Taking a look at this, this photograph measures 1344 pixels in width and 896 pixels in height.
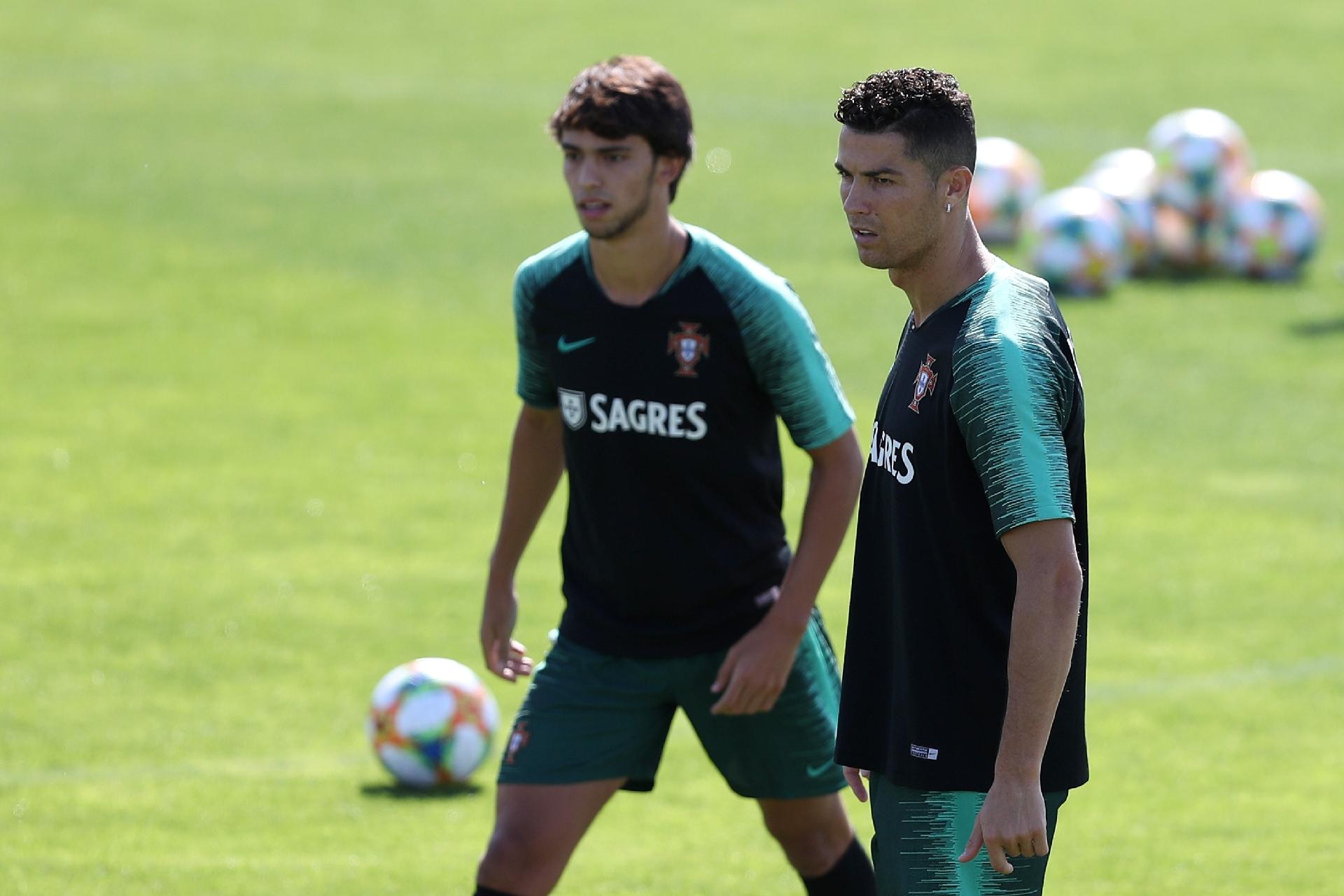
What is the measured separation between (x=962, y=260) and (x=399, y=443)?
1012cm

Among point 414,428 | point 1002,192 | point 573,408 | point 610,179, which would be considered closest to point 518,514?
point 573,408

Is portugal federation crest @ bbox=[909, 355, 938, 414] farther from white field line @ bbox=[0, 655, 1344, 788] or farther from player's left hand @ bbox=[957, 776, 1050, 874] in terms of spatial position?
white field line @ bbox=[0, 655, 1344, 788]

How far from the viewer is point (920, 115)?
4113mm

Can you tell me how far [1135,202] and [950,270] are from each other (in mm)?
15316

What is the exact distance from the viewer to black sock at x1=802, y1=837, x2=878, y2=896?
5.89 metres

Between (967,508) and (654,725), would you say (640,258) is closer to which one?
(654,725)

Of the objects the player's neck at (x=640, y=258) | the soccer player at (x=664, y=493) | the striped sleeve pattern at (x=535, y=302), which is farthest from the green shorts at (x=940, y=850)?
the striped sleeve pattern at (x=535, y=302)

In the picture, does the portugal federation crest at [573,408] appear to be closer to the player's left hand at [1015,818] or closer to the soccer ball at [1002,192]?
the player's left hand at [1015,818]

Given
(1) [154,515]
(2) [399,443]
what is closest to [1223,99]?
(2) [399,443]

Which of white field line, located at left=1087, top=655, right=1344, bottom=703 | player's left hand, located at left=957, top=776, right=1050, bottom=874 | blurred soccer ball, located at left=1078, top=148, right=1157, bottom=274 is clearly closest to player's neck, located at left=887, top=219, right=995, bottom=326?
player's left hand, located at left=957, top=776, right=1050, bottom=874

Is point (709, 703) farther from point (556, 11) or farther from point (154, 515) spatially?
point (556, 11)

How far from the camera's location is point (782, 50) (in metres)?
30.3

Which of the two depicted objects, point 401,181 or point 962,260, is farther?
point 401,181

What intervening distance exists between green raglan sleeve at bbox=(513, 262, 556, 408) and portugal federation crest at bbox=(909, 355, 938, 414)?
190 cm
